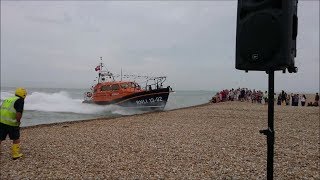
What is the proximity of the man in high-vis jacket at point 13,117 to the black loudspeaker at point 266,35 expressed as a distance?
6.41 meters

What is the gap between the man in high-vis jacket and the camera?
8750mm

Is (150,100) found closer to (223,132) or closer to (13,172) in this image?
(223,132)

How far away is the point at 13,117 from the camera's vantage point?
28.9 feet

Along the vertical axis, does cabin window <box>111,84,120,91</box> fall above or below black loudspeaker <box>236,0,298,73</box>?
below

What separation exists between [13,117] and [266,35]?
697cm

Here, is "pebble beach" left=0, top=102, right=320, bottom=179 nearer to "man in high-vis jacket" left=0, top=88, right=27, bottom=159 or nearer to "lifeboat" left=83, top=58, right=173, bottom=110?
"man in high-vis jacket" left=0, top=88, right=27, bottom=159

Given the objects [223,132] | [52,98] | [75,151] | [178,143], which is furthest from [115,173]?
[52,98]

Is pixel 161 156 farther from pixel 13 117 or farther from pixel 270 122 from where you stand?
pixel 270 122

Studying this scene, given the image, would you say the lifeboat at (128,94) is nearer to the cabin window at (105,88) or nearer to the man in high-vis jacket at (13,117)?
the cabin window at (105,88)

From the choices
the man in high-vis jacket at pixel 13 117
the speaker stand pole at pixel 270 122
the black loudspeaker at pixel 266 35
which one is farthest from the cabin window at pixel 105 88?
the black loudspeaker at pixel 266 35

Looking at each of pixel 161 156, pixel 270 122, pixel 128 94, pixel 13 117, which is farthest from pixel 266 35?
pixel 128 94

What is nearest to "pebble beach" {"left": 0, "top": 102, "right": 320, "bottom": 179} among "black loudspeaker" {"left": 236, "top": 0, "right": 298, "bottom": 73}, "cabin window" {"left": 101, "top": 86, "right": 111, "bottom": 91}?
"black loudspeaker" {"left": 236, "top": 0, "right": 298, "bottom": 73}

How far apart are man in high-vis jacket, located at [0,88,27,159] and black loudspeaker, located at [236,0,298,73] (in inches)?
252

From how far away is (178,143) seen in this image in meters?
11.0
